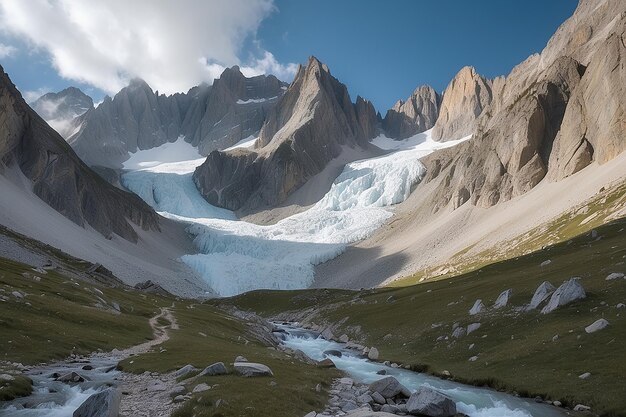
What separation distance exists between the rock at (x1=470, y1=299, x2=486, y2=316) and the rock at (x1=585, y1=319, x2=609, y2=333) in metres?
15.0

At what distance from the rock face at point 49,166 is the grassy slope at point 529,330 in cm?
13612

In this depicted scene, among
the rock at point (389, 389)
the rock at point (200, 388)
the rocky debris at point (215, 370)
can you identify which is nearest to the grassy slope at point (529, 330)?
the rock at point (389, 389)

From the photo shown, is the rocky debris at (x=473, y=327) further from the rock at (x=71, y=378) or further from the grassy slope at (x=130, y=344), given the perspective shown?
the rock at (x=71, y=378)

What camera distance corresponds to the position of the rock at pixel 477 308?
154 feet

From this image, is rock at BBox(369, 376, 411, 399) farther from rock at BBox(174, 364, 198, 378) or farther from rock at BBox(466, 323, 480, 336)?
rock at BBox(466, 323, 480, 336)

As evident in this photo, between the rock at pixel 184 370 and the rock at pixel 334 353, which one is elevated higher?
the rock at pixel 334 353

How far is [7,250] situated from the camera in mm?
85062

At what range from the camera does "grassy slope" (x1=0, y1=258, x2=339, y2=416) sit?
21.4 metres

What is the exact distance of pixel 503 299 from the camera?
152ft

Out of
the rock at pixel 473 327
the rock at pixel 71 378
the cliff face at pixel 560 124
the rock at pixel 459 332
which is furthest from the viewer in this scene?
the cliff face at pixel 560 124

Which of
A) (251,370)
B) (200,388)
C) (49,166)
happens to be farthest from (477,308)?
(49,166)

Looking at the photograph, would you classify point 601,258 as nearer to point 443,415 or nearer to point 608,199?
point 443,415

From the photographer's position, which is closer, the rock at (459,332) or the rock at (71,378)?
the rock at (71,378)

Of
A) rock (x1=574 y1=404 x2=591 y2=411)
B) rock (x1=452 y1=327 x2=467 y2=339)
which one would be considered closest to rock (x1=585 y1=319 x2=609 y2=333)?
rock (x1=574 y1=404 x2=591 y2=411)
